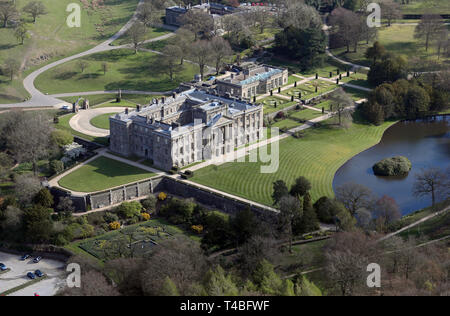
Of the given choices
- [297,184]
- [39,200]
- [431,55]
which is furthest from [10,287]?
[431,55]

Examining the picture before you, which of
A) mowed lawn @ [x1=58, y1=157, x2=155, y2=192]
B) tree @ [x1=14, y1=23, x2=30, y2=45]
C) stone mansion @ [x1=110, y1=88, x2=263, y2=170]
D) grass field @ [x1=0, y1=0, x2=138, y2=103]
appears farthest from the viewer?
tree @ [x1=14, y1=23, x2=30, y2=45]

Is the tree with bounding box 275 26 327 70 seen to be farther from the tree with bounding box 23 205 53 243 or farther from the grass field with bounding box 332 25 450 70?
the tree with bounding box 23 205 53 243

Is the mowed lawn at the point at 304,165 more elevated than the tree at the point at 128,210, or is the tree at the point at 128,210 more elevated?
the mowed lawn at the point at 304,165

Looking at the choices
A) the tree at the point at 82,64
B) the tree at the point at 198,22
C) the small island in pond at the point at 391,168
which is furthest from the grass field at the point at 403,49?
the tree at the point at 82,64

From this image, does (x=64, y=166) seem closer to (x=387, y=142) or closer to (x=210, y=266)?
(x=210, y=266)

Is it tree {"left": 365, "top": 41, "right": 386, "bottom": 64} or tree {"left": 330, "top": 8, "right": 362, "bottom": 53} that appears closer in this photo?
tree {"left": 365, "top": 41, "right": 386, "bottom": 64}

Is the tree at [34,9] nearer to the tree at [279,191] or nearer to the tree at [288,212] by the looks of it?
the tree at [279,191]

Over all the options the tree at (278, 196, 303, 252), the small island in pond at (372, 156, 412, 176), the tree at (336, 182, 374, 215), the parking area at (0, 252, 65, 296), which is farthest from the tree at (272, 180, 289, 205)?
the parking area at (0, 252, 65, 296)
